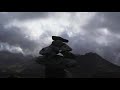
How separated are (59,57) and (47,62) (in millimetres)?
570
